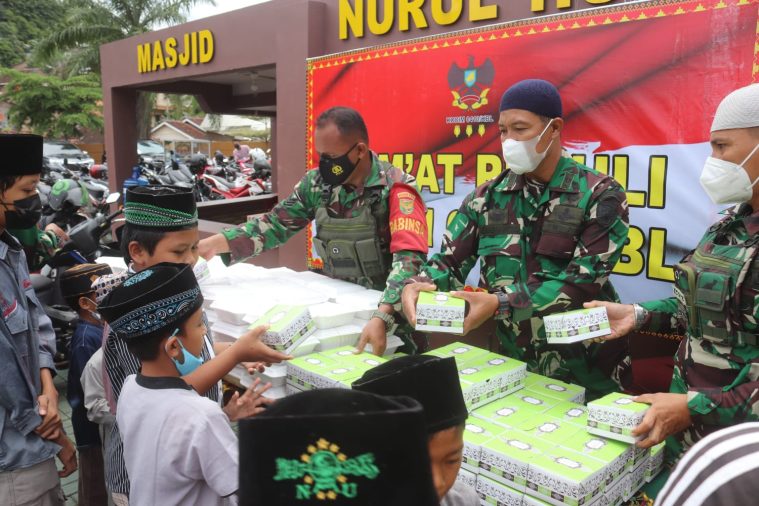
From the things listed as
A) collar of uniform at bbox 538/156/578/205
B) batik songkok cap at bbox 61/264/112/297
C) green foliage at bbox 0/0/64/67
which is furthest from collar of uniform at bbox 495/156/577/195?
green foliage at bbox 0/0/64/67

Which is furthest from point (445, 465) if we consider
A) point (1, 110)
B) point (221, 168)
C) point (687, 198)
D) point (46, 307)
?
point (1, 110)

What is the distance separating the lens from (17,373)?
6.57 feet

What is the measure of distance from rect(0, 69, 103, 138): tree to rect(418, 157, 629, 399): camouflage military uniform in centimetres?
3059

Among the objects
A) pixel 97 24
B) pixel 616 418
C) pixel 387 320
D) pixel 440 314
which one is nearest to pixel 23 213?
pixel 387 320

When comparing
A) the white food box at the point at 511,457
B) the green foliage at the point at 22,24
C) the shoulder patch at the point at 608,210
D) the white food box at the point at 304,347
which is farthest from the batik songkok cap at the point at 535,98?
the green foliage at the point at 22,24

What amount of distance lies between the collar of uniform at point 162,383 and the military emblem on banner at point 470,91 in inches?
114

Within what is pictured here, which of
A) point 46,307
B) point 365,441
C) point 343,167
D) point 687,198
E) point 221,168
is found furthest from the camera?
point 221,168

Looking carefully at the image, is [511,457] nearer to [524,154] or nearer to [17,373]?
[524,154]

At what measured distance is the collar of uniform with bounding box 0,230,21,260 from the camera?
2.05 metres

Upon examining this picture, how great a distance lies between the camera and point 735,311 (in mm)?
1644

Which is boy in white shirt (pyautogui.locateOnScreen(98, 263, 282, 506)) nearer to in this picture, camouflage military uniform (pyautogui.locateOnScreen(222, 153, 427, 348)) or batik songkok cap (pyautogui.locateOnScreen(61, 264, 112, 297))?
camouflage military uniform (pyautogui.locateOnScreen(222, 153, 427, 348))

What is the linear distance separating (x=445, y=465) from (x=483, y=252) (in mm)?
1438

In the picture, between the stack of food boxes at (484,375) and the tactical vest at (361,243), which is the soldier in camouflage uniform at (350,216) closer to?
the tactical vest at (361,243)

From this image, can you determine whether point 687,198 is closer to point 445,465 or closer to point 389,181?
point 389,181
